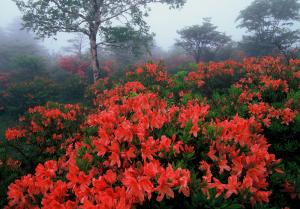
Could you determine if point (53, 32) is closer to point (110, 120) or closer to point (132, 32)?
point (132, 32)

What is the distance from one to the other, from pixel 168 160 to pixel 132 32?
415 inches

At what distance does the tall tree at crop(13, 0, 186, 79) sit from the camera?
1163cm

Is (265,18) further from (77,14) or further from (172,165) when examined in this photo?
(172,165)

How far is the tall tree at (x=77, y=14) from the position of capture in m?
11.6

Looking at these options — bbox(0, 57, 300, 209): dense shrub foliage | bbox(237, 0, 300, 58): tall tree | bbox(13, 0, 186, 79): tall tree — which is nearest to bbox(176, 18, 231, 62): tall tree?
bbox(237, 0, 300, 58): tall tree

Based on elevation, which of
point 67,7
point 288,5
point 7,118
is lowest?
point 7,118

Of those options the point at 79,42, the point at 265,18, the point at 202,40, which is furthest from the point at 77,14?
the point at 79,42

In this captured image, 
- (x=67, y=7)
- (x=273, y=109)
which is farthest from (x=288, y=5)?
(x=273, y=109)

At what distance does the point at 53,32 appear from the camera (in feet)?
39.9

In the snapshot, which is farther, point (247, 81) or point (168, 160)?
point (247, 81)

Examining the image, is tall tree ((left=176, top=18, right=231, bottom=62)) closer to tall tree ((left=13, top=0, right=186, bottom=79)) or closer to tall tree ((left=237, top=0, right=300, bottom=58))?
tall tree ((left=237, top=0, right=300, bottom=58))

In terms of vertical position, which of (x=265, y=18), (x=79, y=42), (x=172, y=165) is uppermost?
(x=265, y=18)

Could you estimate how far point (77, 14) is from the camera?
39.6 feet

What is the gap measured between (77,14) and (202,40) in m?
11.1
